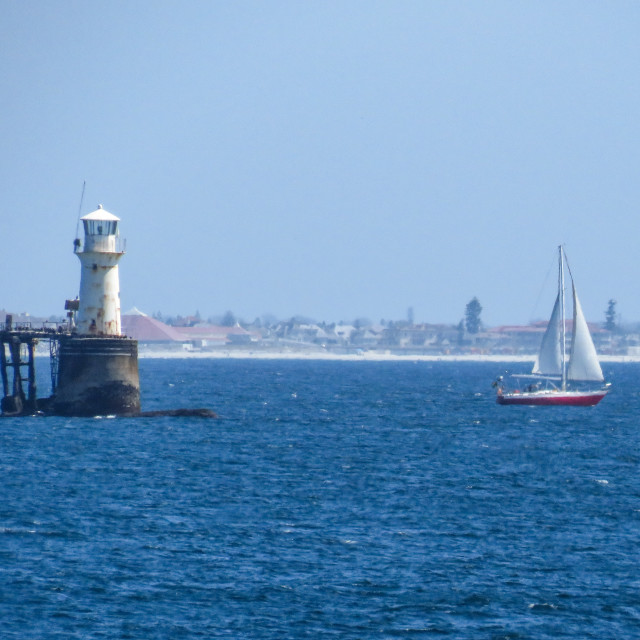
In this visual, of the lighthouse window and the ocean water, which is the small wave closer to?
the ocean water

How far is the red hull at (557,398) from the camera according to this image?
108000mm

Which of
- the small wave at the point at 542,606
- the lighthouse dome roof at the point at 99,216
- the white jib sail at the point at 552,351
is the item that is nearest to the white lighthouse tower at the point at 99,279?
the lighthouse dome roof at the point at 99,216

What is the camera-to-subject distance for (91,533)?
40938 mm

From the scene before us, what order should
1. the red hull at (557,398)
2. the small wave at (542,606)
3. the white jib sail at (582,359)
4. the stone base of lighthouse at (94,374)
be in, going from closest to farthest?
1. the small wave at (542,606)
2. the stone base of lighthouse at (94,374)
3. the red hull at (557,398)
4. the white jib sail at (582,359)

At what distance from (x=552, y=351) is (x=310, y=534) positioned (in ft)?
246

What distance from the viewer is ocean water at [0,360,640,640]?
3134cm

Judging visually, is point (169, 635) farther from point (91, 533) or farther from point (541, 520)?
point (541, 520)

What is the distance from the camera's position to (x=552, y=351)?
371 ft

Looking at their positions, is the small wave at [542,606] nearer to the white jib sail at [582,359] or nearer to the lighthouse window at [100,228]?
the lighthouse window at [100,228]

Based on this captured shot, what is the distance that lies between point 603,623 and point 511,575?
15.8 feet

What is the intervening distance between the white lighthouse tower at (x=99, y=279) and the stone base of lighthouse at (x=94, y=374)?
1.49 m

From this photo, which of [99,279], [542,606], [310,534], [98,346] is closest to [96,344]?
[98,346]

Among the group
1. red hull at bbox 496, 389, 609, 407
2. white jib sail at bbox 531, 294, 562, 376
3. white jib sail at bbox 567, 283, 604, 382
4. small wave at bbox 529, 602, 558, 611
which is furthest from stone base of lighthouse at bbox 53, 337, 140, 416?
white jib sail at bbox 567, 283, 604, 382

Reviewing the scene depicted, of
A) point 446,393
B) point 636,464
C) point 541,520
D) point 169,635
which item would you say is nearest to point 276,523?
point 541,520
